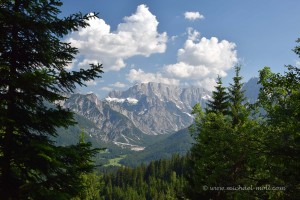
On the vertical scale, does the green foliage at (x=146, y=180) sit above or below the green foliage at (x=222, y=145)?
below

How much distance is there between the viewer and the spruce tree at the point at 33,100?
355 inches

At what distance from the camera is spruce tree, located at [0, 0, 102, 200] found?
9.01 metres

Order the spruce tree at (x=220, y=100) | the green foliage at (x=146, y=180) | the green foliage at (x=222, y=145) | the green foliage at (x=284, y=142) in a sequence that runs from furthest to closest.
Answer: the green foliage at (x=146, y=180) < the spruce tree at (x=220, y=100) < the green foliage at (x=222, y=145) < the green foliage at (x=284, y=142)

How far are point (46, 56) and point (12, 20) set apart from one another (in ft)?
4.87

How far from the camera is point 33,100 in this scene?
9.65 m

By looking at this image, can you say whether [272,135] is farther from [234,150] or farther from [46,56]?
[46,56]

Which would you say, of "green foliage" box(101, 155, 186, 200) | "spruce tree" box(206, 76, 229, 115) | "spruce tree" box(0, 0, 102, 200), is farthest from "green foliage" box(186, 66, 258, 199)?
"green foliage" box(101, 155, 186, 200)

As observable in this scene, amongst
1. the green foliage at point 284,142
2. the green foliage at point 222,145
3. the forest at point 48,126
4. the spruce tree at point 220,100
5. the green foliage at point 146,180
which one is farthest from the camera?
the green foliage at point 146,180

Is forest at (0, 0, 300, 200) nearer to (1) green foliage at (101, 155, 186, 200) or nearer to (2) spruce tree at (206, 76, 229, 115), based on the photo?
(2) spruce tree at (206, 76, 229, 115)

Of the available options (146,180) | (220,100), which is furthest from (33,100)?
(146,180)

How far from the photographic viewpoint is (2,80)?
894cm

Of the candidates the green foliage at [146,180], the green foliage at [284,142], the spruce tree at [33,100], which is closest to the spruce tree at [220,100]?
the green foliage at [284,142]

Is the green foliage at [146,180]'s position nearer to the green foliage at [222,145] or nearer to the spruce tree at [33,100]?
the green foliage at [222,145]

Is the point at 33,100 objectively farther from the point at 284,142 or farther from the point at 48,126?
the point at 284,142
